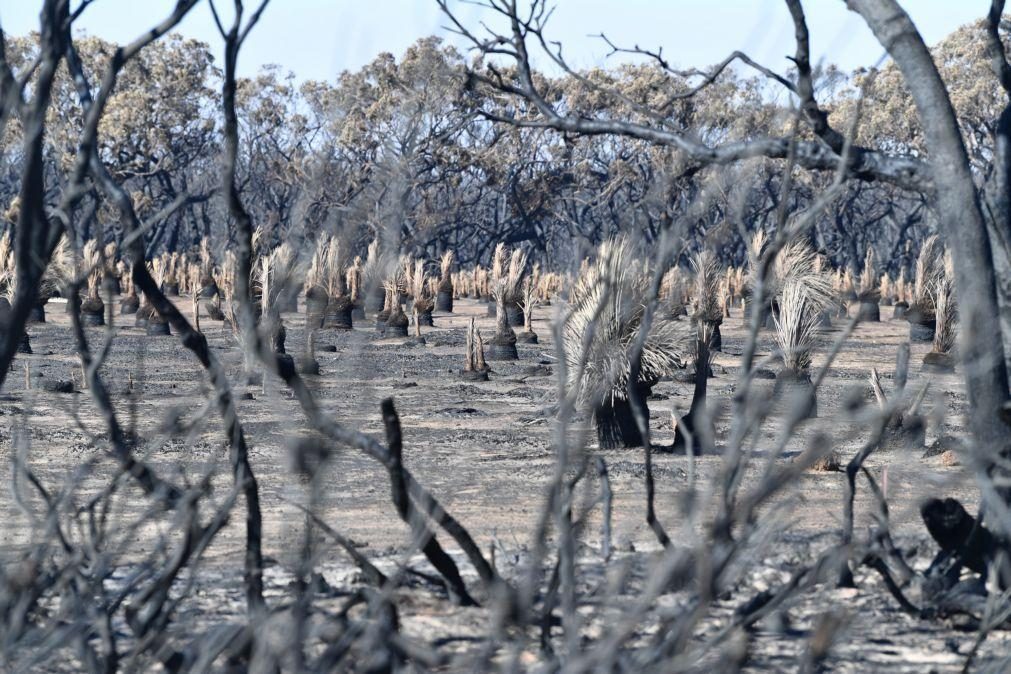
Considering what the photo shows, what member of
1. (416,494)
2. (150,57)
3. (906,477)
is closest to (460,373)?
(906,477)

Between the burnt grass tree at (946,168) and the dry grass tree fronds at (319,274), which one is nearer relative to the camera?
the dry grass tree fronds at (319,274)

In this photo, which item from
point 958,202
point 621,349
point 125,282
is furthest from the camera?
point 125,282

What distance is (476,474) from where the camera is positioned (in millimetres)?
8852

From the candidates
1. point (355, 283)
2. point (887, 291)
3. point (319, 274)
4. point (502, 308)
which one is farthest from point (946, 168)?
point (887, 291)

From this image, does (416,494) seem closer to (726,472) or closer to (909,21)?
(726,472)

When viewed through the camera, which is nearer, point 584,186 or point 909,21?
point 909,21

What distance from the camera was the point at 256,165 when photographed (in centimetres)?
4650

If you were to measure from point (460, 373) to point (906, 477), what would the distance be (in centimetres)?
837

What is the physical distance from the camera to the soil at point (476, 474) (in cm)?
375

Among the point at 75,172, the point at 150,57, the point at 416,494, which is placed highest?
the point at 150,57

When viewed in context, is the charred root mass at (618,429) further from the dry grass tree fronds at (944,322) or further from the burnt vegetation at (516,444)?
the dry grass tree fronds at (944,322)

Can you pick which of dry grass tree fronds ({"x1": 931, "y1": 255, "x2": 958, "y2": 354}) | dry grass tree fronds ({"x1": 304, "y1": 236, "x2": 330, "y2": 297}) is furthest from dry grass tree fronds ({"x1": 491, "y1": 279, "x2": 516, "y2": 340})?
dry grass tree fronds ({"x1": 931, "y1": 255, "x2": 958, "y2": 354})

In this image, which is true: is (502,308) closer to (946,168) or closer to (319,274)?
(946,168)

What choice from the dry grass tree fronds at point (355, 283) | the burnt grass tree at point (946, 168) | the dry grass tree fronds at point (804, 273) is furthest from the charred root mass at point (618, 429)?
the dry grass tree fronds at point (355, 283)
